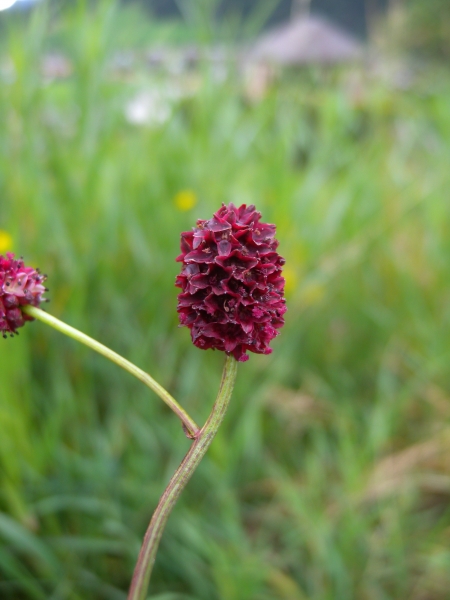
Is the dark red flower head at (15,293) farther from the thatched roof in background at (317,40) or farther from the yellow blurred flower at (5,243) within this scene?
the thatched roof in background at (317,40)

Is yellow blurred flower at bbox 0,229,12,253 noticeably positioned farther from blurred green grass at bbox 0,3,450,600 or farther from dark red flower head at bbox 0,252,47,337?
dark red flower head at bbox 0,252,47,337

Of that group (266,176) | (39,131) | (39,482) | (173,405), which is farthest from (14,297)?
(266,176)

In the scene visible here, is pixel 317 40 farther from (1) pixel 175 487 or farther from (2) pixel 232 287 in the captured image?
(1) pixel 175 487

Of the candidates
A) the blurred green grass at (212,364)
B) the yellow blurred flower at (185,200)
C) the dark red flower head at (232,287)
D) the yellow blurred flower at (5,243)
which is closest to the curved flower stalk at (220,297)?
the dark red flower head at (232,287)

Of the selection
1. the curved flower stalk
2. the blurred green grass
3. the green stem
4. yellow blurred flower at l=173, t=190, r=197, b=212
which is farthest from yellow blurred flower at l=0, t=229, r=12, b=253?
the green stem

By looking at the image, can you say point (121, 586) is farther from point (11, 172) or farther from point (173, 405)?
point (173, 405)

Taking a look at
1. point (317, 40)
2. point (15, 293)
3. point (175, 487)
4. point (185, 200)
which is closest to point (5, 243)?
point (185, 200)
